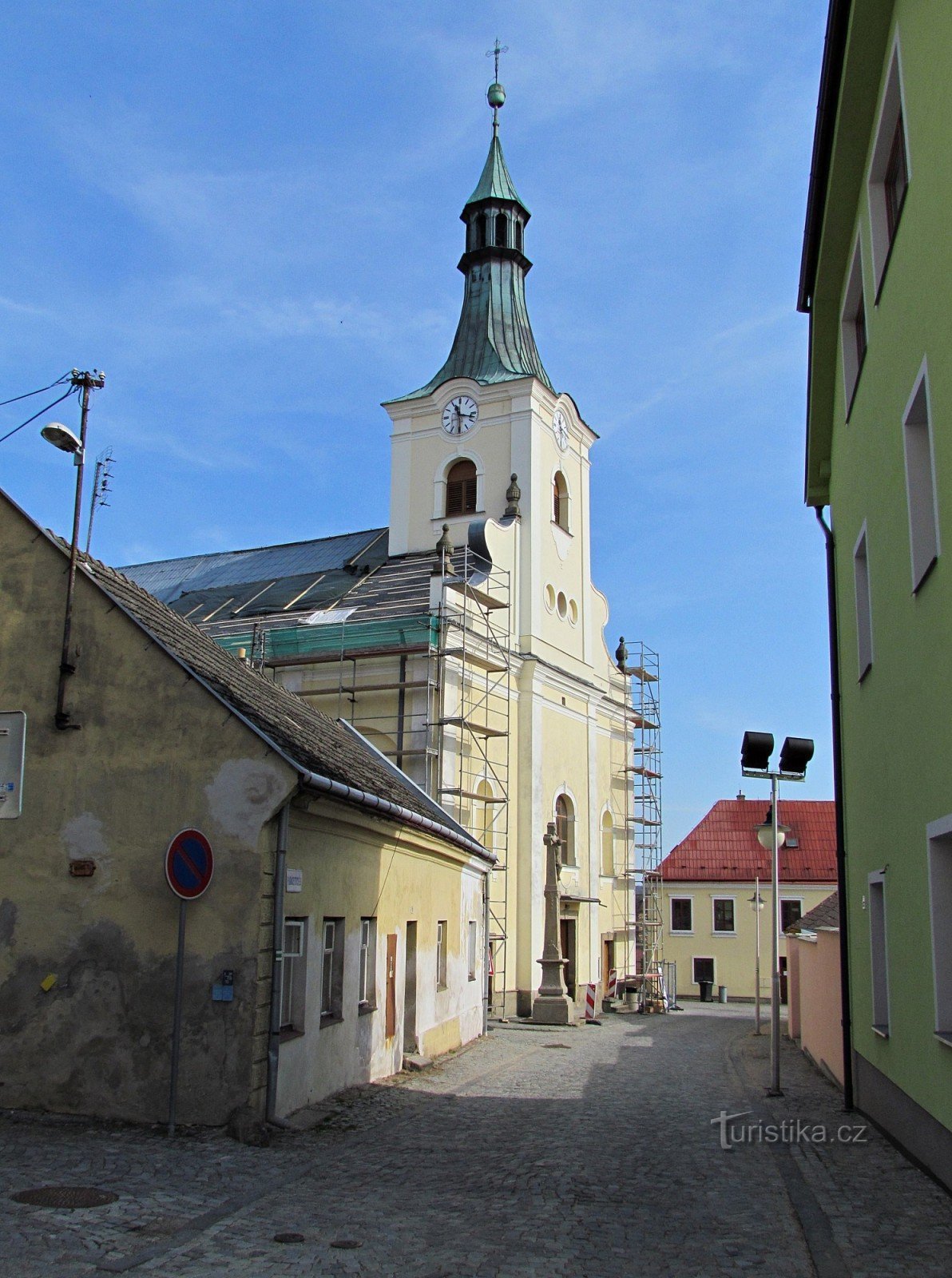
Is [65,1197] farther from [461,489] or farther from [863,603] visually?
[461,489]

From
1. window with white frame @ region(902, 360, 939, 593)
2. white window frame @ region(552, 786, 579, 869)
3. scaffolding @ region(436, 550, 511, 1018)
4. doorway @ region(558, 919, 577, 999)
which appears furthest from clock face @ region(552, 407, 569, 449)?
Answer: window with white frame @ region(902, 360, 939, 593)

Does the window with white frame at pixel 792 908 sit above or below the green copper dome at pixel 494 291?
below

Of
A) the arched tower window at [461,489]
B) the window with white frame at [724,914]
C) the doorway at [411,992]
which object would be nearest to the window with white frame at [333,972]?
the doorway at [411,992]

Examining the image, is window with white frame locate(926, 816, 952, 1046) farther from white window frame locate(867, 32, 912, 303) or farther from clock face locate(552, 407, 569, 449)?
clock face locate(552, 407, 569, 449)

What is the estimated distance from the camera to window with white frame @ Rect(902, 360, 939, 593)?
8.31m

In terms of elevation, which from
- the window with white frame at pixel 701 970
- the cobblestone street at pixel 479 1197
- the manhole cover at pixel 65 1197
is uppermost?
the manhole cover at pixel 65 1197

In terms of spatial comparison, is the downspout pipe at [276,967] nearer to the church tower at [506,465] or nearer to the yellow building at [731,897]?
the church tower at [506,465]

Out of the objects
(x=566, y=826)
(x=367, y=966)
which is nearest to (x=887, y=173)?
(x=367, y=966)

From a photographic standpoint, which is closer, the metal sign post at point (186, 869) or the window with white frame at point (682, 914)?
the metal sign post at point (186, 869)

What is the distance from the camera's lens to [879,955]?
36.9ft

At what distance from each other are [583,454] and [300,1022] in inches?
1110

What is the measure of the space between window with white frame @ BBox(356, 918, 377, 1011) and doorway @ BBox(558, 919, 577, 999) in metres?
19.1

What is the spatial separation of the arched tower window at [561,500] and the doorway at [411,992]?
21.1 m

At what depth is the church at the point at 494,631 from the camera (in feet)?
92.4
